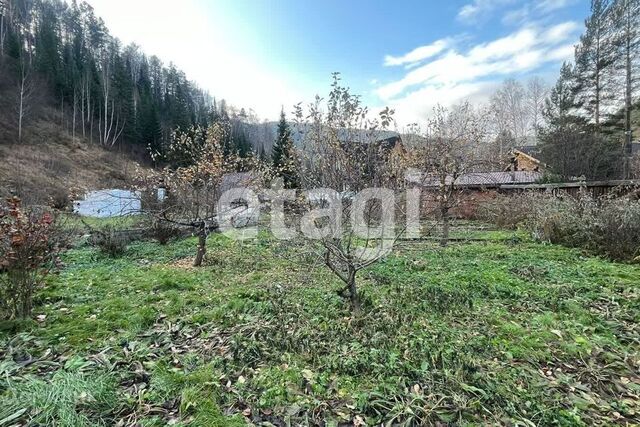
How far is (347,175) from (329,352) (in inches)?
73.7

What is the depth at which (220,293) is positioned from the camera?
14.7ft

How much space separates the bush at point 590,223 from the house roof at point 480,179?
2.46 metres

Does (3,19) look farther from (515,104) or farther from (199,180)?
(515,104)

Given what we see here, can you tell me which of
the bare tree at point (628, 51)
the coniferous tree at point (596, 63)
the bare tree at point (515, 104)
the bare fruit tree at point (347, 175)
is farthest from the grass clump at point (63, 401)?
the bare tree at point (515, 104)

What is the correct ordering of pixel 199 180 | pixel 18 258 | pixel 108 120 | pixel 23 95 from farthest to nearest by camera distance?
pixel 108 120 < pixel 23 95 < pixel 199 180 < pixel 18 258

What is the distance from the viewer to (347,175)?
3.57 meters

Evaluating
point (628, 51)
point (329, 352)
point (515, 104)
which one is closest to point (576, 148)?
point (628, 51)

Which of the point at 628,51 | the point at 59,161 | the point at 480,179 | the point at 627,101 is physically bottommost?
the point at 480,179

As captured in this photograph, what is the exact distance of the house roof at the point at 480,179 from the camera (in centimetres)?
460

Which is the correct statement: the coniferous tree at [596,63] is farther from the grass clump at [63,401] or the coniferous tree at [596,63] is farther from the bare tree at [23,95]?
the bare tree at [23,95]

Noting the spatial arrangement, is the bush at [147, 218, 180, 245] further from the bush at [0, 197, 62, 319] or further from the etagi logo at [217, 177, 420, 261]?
the etagi logo at [217, 177, 420, 261]

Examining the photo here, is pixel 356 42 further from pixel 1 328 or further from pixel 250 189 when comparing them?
pixel 1 328

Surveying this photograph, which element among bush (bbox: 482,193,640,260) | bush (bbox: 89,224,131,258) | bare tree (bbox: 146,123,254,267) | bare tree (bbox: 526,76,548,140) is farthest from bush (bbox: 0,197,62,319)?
bare tree (bbox: 526,76,548,140)

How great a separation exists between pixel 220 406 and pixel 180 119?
41.0 m
